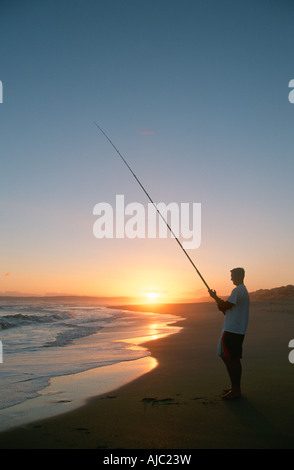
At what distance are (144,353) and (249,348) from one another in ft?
9.34

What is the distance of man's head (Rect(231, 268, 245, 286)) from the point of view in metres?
5.18

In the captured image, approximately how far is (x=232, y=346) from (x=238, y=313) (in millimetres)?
477

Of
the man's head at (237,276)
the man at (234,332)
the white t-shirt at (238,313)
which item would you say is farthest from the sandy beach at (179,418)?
the man's head at (237,276)

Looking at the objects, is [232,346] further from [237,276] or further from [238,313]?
[237,276]

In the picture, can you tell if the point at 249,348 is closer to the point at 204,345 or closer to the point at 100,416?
the point at 204,345

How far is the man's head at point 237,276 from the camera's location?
17.0 ft

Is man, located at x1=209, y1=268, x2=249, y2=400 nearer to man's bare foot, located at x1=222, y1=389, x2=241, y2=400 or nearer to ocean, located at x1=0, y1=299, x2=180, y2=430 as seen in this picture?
man's bare foot, located at x1=222, y1=389, x2=241, y2=400

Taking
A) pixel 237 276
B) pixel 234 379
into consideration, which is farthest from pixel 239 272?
pixel 234 379

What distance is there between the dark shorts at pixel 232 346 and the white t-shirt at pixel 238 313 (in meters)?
0.07

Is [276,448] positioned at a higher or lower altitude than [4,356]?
higher

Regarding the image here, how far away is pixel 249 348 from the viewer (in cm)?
920

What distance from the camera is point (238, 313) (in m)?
4.96

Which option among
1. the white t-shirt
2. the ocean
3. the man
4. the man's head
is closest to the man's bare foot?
the man
